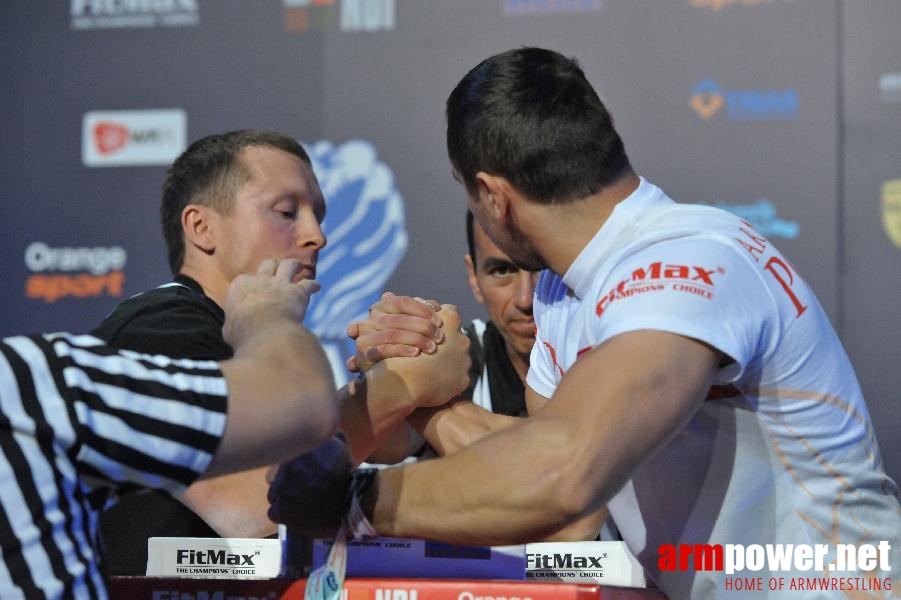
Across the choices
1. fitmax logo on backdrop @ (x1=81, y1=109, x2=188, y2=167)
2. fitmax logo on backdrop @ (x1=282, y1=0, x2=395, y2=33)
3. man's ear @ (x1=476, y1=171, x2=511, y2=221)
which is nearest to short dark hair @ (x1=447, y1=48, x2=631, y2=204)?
man's ear @ (x1=476, y1=171, x2=511, y2=221)

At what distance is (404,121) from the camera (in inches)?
143

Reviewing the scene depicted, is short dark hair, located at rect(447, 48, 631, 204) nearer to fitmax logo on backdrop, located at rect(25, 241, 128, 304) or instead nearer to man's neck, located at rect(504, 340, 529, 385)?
man's neck, located at rect(504, 340, 529, 385)

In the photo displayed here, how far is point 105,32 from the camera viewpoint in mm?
3832

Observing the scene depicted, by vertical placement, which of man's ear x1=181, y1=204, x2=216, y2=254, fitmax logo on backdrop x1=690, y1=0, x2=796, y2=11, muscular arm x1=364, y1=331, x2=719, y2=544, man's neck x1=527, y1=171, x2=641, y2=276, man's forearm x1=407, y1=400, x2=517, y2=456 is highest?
fitmax logo on backdrop x1=690, y1=0, x2=796, y2=11

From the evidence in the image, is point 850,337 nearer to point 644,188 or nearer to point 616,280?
point 644,188

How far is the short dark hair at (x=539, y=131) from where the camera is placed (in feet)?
4.97

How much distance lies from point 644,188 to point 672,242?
23 cm

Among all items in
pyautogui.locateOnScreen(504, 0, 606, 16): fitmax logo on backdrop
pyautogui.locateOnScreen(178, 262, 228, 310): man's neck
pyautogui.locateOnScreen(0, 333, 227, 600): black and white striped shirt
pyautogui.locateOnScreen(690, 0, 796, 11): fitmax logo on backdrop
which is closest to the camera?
pyautogui.locateOnScreen(0, 333, 227, 600): black and white striped shirt

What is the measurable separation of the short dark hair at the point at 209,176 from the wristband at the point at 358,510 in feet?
3.89

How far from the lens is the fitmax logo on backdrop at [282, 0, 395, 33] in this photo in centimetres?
364

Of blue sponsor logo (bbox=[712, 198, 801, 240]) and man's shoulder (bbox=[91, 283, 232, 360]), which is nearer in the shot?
man's shoulder (bbox=[91, 283, 232, 360])

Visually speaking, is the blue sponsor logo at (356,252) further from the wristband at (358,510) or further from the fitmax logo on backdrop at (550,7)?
the wristband at (358,510)

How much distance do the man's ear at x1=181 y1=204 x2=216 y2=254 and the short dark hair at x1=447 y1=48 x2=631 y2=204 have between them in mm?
986

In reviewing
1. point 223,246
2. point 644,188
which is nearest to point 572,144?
point 644,188
